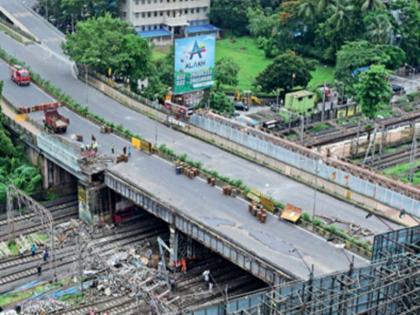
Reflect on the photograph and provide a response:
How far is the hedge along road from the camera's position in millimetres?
76312

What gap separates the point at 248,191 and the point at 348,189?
34.4 feet

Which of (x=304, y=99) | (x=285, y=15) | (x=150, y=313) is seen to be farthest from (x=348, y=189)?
(x=285, y=15)

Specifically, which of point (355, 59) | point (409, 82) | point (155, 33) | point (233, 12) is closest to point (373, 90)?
point (355, 59)

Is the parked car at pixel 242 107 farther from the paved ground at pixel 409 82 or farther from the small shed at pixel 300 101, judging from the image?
the paved ground at pixel 409 82

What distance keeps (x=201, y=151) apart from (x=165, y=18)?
80264 millimetres

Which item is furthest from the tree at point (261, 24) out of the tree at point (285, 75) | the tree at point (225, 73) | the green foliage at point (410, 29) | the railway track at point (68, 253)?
the railway track at point (68, 253)

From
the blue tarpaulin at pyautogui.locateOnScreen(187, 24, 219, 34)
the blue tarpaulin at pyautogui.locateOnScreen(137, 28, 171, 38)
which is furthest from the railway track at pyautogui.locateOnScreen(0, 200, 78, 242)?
the blue tarpaulin at pyautogui.locateOnScreen(187, 24, 219, 34)

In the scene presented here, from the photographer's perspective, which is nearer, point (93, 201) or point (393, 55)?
point (93, 201)

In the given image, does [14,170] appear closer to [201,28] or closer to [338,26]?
[338,26]

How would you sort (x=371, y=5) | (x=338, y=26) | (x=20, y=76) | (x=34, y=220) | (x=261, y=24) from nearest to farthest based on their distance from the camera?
(x=34, y=220) → (x=20, y=76) → (x=338, y=26) → (x=371, y=5) → (x=261, y=24)

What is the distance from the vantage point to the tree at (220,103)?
116m

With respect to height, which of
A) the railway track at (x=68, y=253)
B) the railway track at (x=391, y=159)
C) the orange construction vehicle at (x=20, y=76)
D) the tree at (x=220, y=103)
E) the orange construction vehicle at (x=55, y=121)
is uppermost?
the orange construction vehicle at (x=20, y=76)

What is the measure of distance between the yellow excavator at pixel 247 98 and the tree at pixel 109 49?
17691 millimetres

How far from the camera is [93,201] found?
8481cm
